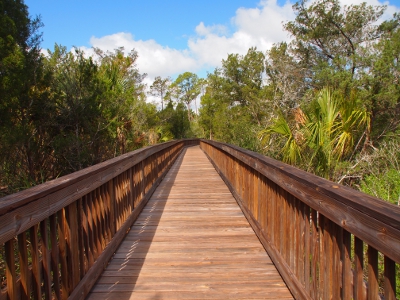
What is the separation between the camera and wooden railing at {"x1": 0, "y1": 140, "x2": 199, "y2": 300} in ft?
5.59

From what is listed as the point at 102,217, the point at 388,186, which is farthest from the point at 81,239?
the point at 388,186

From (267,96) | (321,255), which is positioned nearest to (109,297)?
(321,255)

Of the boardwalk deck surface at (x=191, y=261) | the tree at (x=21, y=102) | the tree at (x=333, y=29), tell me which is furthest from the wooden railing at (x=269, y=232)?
the tree at (x=333, y=29)

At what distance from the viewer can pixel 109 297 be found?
2.65m

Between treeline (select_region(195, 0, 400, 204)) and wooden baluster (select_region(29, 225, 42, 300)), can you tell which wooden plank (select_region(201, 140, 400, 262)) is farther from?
treeline (select_region(195, 0, 400, 204))

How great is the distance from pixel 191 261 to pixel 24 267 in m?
1.83

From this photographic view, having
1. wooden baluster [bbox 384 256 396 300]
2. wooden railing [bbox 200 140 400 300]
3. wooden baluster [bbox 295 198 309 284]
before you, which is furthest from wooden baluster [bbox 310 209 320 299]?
wooden baluster [bbox 384 256 396 300]

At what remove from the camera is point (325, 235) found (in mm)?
2076

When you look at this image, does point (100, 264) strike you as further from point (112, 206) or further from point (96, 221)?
point (112, 206)

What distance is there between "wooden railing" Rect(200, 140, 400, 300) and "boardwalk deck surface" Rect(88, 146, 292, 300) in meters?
0.24

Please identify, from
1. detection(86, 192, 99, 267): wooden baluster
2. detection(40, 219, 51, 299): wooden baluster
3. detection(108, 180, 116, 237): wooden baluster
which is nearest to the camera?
detection(40, 219, 51, 299): wooden baluster

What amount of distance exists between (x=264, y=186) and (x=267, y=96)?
19.4m

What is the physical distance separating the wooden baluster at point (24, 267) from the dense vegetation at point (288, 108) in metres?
4.90

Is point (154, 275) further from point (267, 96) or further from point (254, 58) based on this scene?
point (254, 58)
